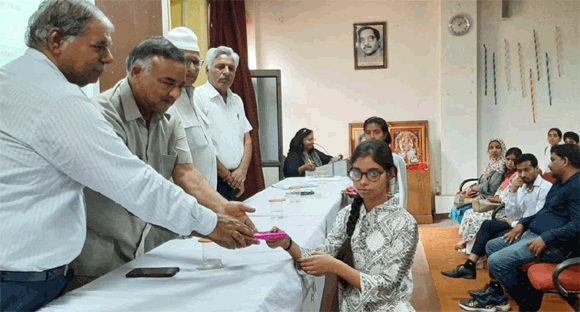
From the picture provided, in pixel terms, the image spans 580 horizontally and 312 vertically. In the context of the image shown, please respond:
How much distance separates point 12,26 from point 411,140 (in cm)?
546

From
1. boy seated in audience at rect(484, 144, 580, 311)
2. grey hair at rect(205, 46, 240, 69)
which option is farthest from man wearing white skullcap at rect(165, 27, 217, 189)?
boy seated in audience at rect(484, 144, 580, 311)

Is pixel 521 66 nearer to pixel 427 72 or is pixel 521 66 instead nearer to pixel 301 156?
pixel 427 72

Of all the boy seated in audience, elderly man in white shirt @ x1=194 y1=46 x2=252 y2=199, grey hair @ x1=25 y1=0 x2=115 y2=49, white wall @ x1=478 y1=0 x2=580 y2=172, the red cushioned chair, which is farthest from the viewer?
white wall @ x1=478 y1=0 x2=580 y2=172

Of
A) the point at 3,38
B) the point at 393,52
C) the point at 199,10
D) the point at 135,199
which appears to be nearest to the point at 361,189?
the point at 135,199

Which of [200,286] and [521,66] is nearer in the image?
[200,286]

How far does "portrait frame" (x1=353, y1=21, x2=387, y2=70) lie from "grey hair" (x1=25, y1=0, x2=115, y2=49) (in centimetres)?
609

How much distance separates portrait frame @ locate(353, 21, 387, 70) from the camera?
7.07 metres

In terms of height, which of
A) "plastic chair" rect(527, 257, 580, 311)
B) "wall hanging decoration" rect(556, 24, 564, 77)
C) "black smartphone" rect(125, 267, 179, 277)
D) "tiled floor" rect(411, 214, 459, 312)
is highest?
"wall hanging decoration" rect(556, 24, 564, 77)

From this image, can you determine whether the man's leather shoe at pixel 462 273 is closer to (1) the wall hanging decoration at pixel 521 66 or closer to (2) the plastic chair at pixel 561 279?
(2) the plastic chair at pixel 561 279

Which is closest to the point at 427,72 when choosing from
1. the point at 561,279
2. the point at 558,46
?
the point at 558,46

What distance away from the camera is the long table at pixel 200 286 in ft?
3.92

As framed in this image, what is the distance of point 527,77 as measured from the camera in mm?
6848

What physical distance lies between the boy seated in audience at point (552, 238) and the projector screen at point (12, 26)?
9.42ft

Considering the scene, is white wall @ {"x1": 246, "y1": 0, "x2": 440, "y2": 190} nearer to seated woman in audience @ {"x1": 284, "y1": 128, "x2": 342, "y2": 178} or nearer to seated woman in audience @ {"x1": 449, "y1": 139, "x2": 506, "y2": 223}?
seated woman in audience @ {"x1": 284, "y1": 128, "x2": 342, "y2": 178}
